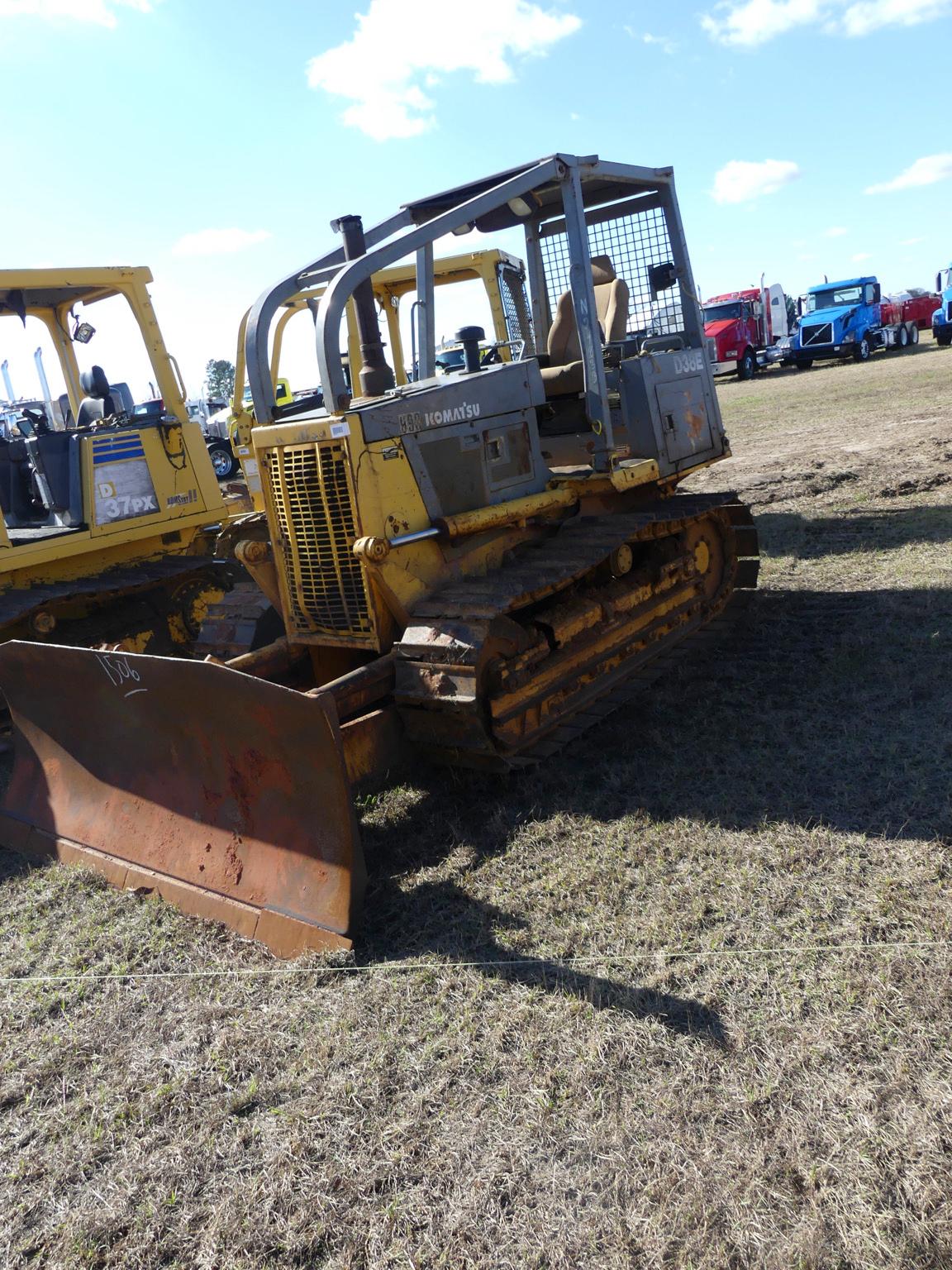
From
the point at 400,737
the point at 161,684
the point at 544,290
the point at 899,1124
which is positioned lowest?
the point at 899,1124

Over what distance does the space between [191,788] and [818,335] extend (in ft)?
98.0

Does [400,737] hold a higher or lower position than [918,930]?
higher

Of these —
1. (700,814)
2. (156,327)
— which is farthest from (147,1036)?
(156,327)

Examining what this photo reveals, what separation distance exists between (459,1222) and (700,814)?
88.2 inches

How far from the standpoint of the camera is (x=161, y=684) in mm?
4363

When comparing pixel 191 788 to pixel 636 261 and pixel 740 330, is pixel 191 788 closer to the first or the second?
pixel 636 261

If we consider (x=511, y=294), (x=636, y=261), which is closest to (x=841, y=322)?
(x=511, y=294)

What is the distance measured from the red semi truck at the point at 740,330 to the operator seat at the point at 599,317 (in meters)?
24.1

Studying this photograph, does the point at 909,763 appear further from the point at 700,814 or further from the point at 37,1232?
the point at 37,1232

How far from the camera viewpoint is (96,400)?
773 centimetres

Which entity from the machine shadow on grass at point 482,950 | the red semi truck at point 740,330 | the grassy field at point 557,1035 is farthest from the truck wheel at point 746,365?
the machine shadow on grass at point 482,950

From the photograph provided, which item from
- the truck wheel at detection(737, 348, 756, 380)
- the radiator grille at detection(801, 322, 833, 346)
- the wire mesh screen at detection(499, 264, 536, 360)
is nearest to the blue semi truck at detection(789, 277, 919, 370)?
the radiator grille at detection(801, 322, 833, 346)

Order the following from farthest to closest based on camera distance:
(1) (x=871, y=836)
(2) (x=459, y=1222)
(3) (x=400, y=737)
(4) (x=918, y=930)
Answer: (3) (x=400, y=737) → (1) (x=871, y=836) → (4) (x=918, y=930) → (2) (x=459, y=1222)

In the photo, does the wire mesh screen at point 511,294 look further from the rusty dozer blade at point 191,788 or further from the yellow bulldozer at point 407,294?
the rusty dozer blade at point 191,788
